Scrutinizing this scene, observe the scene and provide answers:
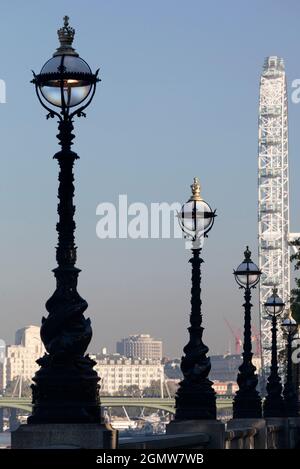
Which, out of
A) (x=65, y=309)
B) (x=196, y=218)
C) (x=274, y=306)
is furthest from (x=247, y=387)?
(x=65, y=309)

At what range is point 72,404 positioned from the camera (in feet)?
63.2

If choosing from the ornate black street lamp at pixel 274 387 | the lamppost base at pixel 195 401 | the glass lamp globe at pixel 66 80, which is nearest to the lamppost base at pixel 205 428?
Answer: the lamppost base at pixel 195 401

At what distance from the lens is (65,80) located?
2000 centimetres

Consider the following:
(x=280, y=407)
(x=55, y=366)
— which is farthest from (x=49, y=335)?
(x=280, y=407)

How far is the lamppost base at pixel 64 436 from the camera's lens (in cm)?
1858

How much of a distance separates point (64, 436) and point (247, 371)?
21681 millimetres

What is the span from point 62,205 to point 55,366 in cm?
206

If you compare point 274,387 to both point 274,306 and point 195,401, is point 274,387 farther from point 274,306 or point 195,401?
point 195,401

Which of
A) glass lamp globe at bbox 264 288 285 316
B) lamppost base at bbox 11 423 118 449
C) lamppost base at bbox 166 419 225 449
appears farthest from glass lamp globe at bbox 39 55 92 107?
glass lamp globe at bbox 264 288 285 316

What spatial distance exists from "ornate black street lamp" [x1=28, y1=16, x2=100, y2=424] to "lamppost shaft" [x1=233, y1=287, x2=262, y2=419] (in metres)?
19.7

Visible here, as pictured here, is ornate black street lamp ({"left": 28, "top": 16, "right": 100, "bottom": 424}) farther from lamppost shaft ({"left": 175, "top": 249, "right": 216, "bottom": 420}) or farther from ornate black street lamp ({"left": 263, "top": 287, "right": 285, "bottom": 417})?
ornate black street lamp ({"left": 263, "top": 287, "right": 285, "bottom": 417})

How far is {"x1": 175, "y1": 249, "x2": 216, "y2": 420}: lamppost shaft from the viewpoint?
98.5 feet

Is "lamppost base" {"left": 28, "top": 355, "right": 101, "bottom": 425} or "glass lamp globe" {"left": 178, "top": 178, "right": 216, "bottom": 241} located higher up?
"glass lamp globe" {"left": 178, "top": 178, "right": 216, "bottom": 241}
